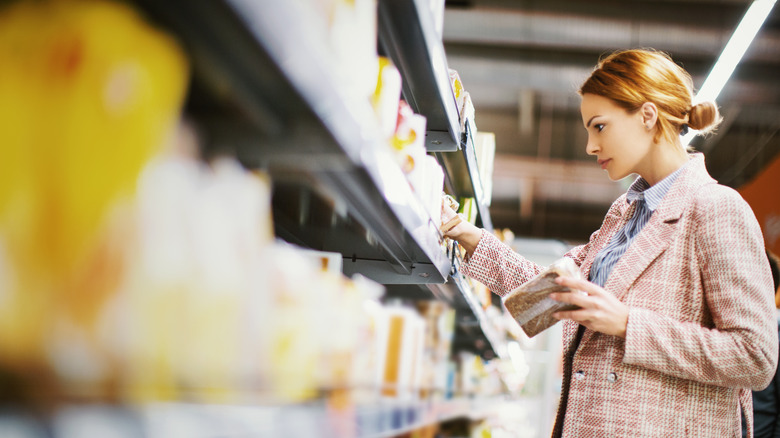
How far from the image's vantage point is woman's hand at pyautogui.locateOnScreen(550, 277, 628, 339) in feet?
4.98

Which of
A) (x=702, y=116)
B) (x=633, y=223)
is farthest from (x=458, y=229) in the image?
(x=702, y=116)

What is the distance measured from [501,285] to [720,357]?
2.66 ft

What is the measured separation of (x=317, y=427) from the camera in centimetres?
92

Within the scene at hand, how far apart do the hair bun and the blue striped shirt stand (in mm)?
143

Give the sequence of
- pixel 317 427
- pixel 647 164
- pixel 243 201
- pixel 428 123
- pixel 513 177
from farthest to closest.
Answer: pixel 513 177 < pixel 428 123 < pixel 647 164 < pixel 317 427 < pixel 243 201

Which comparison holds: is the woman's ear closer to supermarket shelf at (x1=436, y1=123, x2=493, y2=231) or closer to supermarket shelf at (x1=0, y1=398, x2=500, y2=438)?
supermarket shelf at (x1=436, y1=123, x2=493, y2=231)

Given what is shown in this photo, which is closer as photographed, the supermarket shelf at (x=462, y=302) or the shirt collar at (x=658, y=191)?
the shirt collar at (x=658, y=191)

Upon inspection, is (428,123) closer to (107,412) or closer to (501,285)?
(501,285)

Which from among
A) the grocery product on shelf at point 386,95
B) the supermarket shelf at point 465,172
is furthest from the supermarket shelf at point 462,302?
the grocery product on shelf at point 386,95

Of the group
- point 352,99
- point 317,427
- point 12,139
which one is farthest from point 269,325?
point 12,139

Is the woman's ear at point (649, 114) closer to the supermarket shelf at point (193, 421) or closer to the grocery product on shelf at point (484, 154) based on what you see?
the supermarket shelf at point (193, 421)

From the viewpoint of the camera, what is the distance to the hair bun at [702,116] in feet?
5.85

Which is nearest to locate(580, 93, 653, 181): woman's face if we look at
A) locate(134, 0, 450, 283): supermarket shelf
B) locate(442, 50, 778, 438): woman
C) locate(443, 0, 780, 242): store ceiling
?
locate(442, 50, 778, 438): woman

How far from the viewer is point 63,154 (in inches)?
21.1
